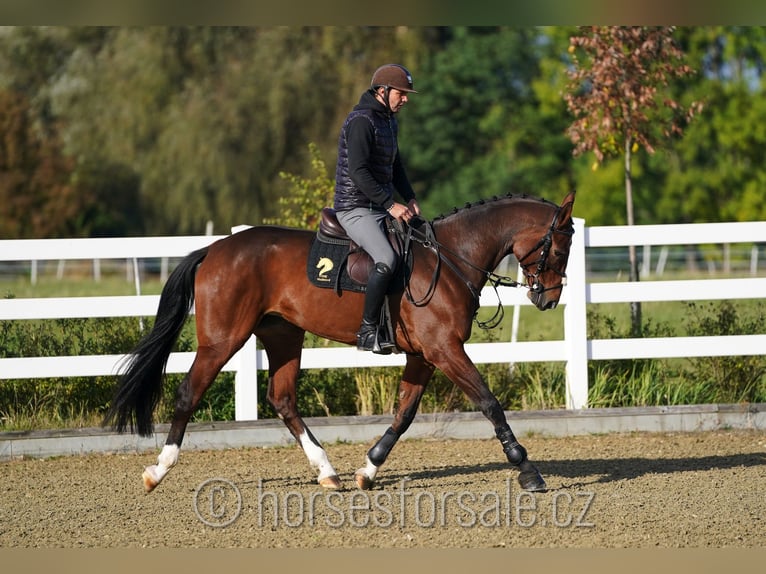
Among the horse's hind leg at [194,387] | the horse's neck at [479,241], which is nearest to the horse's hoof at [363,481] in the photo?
the horse's hind leg at [194,387]

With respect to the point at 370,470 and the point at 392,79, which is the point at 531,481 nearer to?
the point at 370,470

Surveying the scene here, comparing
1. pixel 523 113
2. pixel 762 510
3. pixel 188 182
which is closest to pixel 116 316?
pixel 762 510

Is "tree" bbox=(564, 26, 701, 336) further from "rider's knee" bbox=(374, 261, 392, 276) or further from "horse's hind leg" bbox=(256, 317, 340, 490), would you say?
"rider's knee" bbox=(374, 261, 392, 276)

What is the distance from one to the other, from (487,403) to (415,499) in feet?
2.61

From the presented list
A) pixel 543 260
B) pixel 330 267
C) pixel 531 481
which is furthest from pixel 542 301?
pixel 330 267

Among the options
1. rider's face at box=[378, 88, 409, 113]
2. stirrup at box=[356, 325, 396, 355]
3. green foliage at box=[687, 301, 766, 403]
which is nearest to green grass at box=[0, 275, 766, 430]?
green foliage at box=[687, 301, 766, 403]

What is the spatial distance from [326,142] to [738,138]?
13.8 metres

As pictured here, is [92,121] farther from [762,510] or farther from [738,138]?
[762,510]

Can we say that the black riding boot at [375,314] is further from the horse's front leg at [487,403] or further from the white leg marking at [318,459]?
the white leg marking at [318,459]

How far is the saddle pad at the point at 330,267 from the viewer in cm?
714

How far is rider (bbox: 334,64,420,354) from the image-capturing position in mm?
6840

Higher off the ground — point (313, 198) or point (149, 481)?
point (313, 198)

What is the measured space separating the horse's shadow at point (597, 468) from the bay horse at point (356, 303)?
1.91 feet

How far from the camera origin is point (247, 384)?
9.02 m
